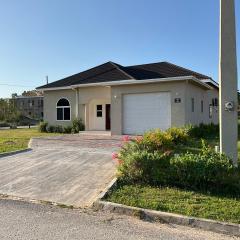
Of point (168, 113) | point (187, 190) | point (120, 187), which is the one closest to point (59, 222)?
point (120, 187)

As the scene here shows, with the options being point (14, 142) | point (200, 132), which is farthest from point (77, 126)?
point (200, 132)

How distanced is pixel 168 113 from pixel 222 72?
38.9 ft

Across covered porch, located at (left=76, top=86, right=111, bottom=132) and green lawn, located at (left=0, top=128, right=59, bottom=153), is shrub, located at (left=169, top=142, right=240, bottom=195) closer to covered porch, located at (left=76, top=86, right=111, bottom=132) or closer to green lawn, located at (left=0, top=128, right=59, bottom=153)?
green lawn, located at (left=0, top=128, right=59, bottom=153)

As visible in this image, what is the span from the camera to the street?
5.49 m

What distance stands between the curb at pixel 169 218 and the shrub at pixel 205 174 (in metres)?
1.67

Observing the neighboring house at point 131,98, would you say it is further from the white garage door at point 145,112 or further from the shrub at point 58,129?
the shrub at point 58,129

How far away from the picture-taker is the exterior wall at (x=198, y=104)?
832 inches

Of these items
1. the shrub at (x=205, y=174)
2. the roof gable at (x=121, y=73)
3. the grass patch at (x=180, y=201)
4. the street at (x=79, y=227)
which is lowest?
the street at (x=79, y=227)

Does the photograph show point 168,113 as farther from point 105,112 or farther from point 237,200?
point 237,200

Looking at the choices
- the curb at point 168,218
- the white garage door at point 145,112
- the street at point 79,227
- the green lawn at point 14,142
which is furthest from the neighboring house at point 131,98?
the street at point 79,227

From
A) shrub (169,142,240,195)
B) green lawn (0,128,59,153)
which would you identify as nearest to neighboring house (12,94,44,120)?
green lawn (0,128,59,153)

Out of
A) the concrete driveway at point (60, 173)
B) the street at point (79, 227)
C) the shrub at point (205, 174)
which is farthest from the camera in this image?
the concrete driveway at point (60, 173)

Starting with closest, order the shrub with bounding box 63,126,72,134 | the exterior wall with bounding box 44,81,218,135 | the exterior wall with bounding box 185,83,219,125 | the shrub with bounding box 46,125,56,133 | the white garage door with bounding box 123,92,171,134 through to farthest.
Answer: the exterior wall with bounding box 44,81,218,135, the white garage door with bounding box 123,92,171,134, the exterior wall with bounding box 185,83,219,125, the shrub with bounding box 63,126,72,134, the shrub with bounding box 46,125,56,133

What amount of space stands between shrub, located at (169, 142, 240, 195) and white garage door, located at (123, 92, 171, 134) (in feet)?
42.0
